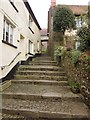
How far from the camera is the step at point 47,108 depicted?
17.3 ft

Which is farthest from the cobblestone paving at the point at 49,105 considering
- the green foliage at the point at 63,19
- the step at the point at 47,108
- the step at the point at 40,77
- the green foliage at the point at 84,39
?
the green foliage at the point at 63,19

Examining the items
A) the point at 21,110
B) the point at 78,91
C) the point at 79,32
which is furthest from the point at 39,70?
the point at 21,110

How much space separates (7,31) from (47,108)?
16.4ft

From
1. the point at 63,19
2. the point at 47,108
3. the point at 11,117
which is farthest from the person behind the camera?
the point at 63,19

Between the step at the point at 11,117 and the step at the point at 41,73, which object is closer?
the step at the point at 11,117

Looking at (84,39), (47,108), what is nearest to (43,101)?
(47,108)

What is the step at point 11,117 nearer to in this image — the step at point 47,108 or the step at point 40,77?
the step at point 47,108

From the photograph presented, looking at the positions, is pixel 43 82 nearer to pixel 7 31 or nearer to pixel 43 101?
pixel 43 101

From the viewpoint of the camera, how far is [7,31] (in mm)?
9125

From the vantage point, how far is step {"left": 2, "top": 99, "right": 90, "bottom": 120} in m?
5.27

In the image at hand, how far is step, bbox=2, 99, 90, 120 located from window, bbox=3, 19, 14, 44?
3495 mm

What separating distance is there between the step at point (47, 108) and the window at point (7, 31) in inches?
138

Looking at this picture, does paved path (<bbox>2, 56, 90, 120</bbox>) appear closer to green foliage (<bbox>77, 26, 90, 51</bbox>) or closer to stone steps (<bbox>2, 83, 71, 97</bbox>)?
stone steps (<bbox>2, 83, 71, 97</bbox>)

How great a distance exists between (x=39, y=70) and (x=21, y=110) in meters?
5.27
